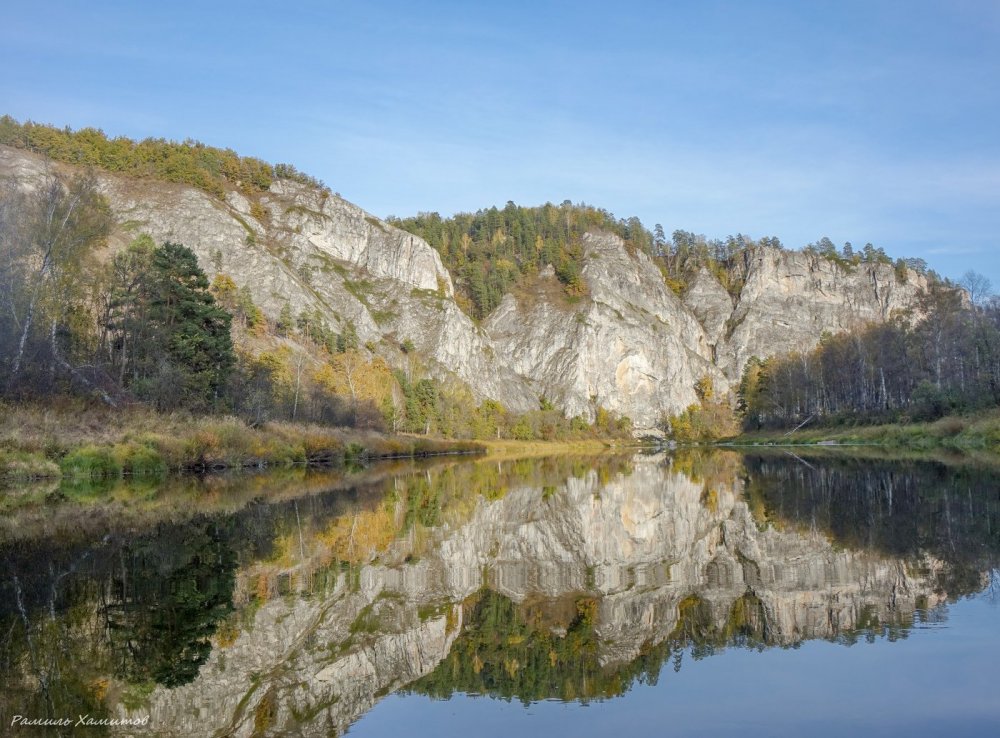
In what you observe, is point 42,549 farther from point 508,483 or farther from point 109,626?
point 508,483

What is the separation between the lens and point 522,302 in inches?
6004

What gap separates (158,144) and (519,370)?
74.5m

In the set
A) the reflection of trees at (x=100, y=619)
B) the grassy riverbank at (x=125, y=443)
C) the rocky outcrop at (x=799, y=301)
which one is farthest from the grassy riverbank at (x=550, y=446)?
the reflection of trees at (x=100, y=619)

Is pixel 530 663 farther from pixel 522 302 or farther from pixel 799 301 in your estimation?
pixel 799 301

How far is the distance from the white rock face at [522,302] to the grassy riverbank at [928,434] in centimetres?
5266

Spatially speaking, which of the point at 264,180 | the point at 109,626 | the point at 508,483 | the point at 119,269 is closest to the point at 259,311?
the point at 119,269

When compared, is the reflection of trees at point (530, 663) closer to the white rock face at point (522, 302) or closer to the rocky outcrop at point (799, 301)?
the white rock face at point (522, 302)

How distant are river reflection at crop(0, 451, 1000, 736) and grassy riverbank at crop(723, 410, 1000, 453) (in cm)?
3360

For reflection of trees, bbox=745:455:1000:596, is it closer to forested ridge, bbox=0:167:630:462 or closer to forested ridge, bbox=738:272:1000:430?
forested ridge, bbox=0:167:630:462

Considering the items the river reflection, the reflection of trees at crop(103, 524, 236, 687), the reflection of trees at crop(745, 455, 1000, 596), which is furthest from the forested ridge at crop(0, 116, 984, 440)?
the reflection of trees at crop(745, 455, 1000, 596)

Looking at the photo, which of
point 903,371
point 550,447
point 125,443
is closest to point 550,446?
point 550,447

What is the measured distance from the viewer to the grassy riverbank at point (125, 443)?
2630 centimetres

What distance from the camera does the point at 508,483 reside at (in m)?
34.6

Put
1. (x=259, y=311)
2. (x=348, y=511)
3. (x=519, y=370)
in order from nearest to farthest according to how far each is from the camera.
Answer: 1. (x=348, y=511)
2. (x=259, y=311)
3. (x=519, y=370)
